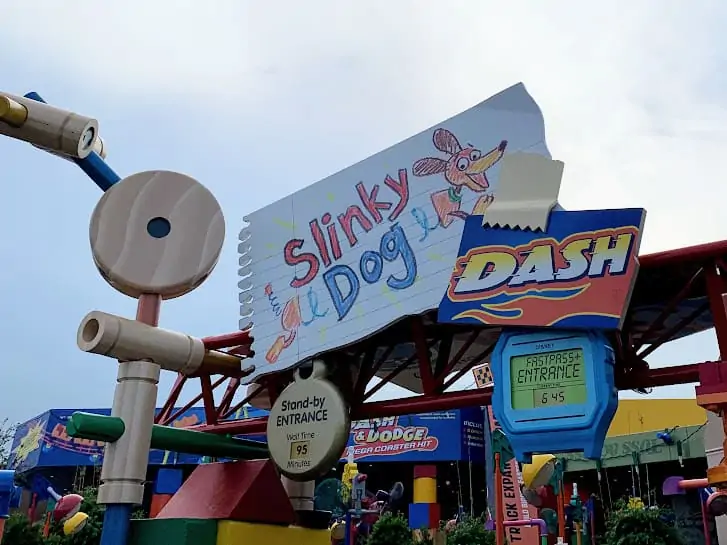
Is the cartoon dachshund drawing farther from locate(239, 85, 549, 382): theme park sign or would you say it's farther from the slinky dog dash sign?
the slinky dog dash sign

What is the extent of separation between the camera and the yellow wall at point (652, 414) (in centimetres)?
2127

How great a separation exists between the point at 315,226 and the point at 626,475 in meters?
17.4

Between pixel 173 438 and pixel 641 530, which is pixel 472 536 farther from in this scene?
pixel 173 438

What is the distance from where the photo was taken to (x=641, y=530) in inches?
511

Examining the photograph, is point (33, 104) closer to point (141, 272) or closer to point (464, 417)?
point (141, 272)

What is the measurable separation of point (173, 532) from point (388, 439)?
1802 centimetres

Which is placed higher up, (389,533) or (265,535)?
(389,533)

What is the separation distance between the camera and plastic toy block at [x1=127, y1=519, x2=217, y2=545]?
6641mm

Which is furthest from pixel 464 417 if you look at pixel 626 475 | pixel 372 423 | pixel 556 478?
pixel 556 478

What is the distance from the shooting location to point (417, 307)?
715 centimetres

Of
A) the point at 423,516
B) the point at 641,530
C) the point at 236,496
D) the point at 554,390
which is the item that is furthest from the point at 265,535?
the point at 423,516

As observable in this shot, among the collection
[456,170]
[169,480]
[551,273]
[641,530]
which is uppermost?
[456,170]

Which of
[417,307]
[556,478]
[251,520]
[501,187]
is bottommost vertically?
[251,520]

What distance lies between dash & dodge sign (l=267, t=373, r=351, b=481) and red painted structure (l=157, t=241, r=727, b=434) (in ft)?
1.44
